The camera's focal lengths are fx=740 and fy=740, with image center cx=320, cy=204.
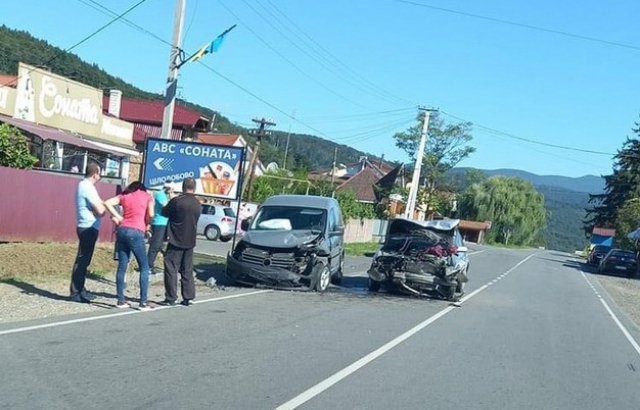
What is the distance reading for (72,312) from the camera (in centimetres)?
1016

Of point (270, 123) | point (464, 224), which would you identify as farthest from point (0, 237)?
point (464, 224)

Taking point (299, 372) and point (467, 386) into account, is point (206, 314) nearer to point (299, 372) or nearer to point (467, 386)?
point (299, 372)

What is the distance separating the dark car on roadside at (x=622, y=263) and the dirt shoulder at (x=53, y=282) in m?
29.3

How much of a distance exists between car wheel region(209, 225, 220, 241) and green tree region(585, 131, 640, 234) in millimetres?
55504

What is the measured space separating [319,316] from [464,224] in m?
90.0

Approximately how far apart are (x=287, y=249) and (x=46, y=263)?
184 inches

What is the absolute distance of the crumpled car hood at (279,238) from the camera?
14945mm

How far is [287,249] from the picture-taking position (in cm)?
1488

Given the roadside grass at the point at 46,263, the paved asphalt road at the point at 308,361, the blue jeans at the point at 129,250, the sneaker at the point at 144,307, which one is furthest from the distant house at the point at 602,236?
the blue jeans at the point at 129,250

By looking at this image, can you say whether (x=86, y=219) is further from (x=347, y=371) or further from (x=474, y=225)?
(x=474, y=225)

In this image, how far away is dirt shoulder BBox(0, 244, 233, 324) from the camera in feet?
34.0

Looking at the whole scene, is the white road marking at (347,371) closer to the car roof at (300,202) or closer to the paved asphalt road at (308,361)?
the paved asphalt road at (308,361)

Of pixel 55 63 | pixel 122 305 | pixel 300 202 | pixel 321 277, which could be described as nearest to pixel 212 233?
pixel 300 202

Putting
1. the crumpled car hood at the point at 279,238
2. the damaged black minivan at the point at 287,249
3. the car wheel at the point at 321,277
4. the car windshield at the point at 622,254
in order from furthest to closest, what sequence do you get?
the car windshield at the point at 622,254, the car wheel at the point at 321,277, the crumpled car hood at the point at 279,238, the damaged black minivan at the point at 287,249
